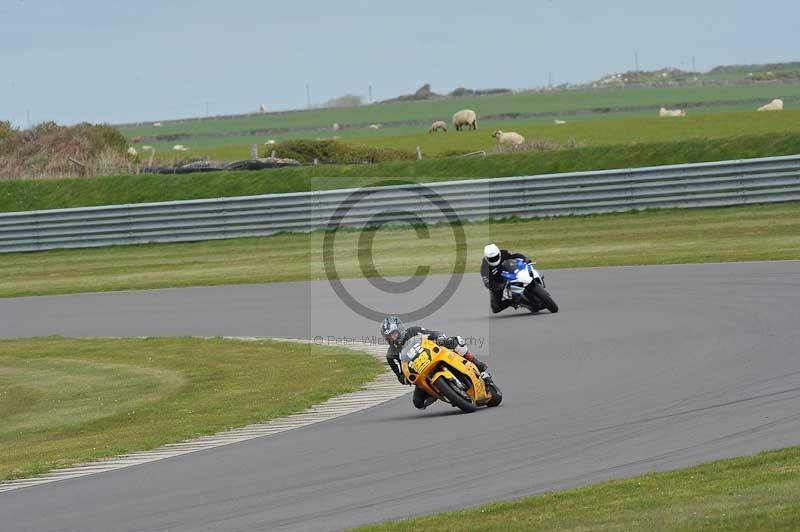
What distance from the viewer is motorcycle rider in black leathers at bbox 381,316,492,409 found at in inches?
497

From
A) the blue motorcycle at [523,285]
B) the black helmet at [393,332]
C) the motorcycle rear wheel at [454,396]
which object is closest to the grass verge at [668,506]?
the motorcycle rear wheel at [454,396]

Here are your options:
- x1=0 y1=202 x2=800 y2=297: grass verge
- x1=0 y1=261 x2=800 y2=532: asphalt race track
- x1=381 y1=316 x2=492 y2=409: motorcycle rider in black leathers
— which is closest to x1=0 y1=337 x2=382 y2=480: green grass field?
x1=0 y1=261 x2=800 y2=532: asphalt race track

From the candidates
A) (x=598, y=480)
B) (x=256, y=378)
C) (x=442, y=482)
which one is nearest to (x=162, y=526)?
(x=442, y=482)

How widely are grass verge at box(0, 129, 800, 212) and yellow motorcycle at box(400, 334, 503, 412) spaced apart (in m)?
24.0

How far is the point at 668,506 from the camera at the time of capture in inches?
311

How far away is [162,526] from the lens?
874 cm

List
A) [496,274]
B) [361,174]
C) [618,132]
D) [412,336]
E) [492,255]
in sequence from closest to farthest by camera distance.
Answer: [412,336]
[492,255]
[496,274]
[361,174]
[618,132]

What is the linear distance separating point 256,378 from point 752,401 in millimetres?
7109

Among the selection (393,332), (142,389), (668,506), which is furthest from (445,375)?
(142,389)

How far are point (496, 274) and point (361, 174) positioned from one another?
1930 centimetres

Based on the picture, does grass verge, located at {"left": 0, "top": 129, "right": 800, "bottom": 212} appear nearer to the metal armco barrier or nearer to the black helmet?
the metal armco barrier

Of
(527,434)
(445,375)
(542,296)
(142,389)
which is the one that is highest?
(445,375)

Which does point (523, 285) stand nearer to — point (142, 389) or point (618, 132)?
point (142, 389)

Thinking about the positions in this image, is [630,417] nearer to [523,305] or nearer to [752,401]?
[752,401]
